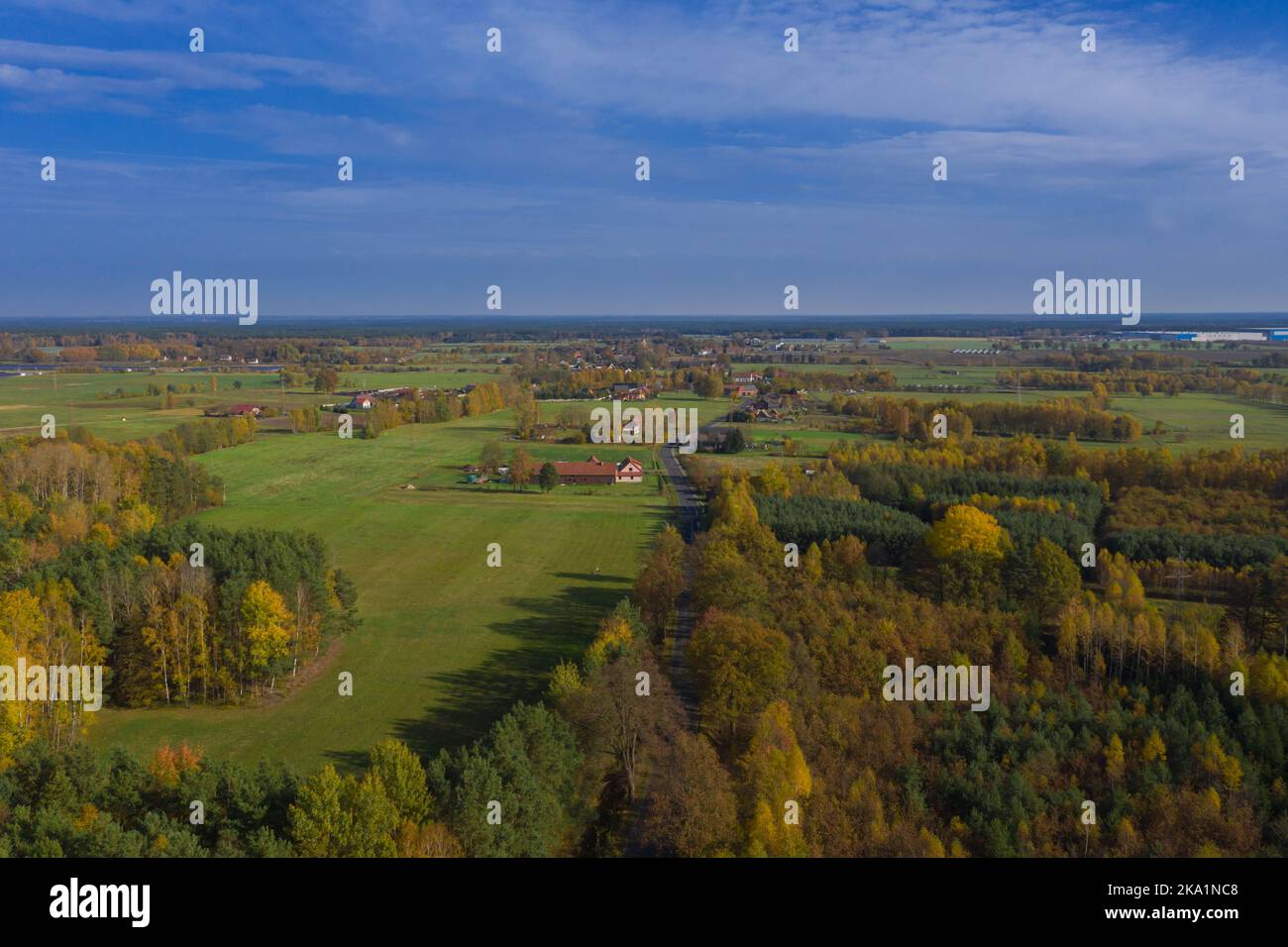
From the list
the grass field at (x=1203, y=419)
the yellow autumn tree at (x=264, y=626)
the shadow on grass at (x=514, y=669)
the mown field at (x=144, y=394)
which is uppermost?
the mown field at (x=144, y=394)

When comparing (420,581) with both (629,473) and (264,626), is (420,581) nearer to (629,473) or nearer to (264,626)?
(264,626)

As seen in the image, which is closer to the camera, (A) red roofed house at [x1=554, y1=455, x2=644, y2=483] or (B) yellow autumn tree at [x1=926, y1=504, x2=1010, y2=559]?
(B) yellow autumn tree at [x1=926, y1=504, x2=1010, y2=559]

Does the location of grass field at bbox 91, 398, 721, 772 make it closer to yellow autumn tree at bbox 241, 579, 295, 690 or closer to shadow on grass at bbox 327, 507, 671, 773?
shadow on grass at bbox 327, 507, 671, 773

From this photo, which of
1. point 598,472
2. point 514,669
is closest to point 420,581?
point 514,669

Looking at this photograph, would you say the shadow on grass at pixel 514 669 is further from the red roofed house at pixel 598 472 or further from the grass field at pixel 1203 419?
the grass field at pixel 1203 419

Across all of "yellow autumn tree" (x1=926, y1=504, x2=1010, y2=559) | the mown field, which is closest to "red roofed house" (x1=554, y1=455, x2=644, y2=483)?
"yellow autumn tree" (x1=926, y1=504, x2=1010, y2=559)

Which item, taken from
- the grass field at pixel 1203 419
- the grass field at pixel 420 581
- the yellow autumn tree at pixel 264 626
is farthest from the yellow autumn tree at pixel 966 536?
the grass field at pixel 1203 419

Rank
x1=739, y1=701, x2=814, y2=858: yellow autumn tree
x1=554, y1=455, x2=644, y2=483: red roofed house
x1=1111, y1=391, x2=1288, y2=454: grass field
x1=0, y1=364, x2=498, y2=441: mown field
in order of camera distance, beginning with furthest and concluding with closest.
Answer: x1=0, y1=364, x2=498, y2=441: mown field < x1=1111, y1=391, x2=1288, y2=454: grass field < x1=554, y1=455, x2=644, y2=483: red roofed house < x1=739, y1=701, x2=814, y2=858: yellow autumn tree
